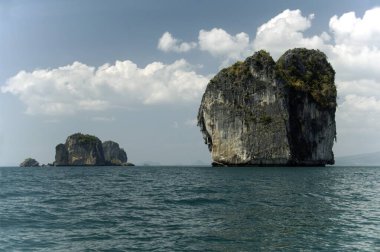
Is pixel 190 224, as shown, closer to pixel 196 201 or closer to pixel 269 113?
pixel 196 201

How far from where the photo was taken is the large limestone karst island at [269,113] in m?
107

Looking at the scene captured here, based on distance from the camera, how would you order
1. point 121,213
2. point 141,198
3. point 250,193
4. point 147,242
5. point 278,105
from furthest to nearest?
point 278,105, point 250,193, point 141,198, point 121,213, point 147,242

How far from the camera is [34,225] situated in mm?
20422

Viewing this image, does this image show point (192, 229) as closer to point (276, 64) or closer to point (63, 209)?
point (63, 209)

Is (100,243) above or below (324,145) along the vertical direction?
below

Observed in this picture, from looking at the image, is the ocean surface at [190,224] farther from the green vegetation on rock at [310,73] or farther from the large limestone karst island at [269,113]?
the green vegetation on rock at [310,73]

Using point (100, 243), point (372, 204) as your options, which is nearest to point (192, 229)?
point (100, 243)

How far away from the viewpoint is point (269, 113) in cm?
10769

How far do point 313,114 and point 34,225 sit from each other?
10452cm

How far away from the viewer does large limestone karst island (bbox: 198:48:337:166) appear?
107375 millimetres

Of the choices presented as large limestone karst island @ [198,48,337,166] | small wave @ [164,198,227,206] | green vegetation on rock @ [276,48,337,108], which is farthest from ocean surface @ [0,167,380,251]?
green vegetation on rock @ [276,48,337,108]

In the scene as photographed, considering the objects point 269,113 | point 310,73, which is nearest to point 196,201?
point 269,113

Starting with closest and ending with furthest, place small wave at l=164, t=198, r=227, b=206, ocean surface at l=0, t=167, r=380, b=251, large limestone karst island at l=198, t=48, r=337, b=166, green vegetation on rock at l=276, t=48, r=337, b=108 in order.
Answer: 1. ocean surface at l=0, t=167, r=380, b=251
2. small wave at l=164, t=198, r=227, b=206
3. large limestone karst island at l=198, t=48, r=337, b=166
4. green vegetation on rock at l=276, t=48, r=337, b=108

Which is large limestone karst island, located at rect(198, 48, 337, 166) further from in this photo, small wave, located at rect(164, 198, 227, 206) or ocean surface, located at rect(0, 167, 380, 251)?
small wave, located at rect(164, 198, 227, 206)
